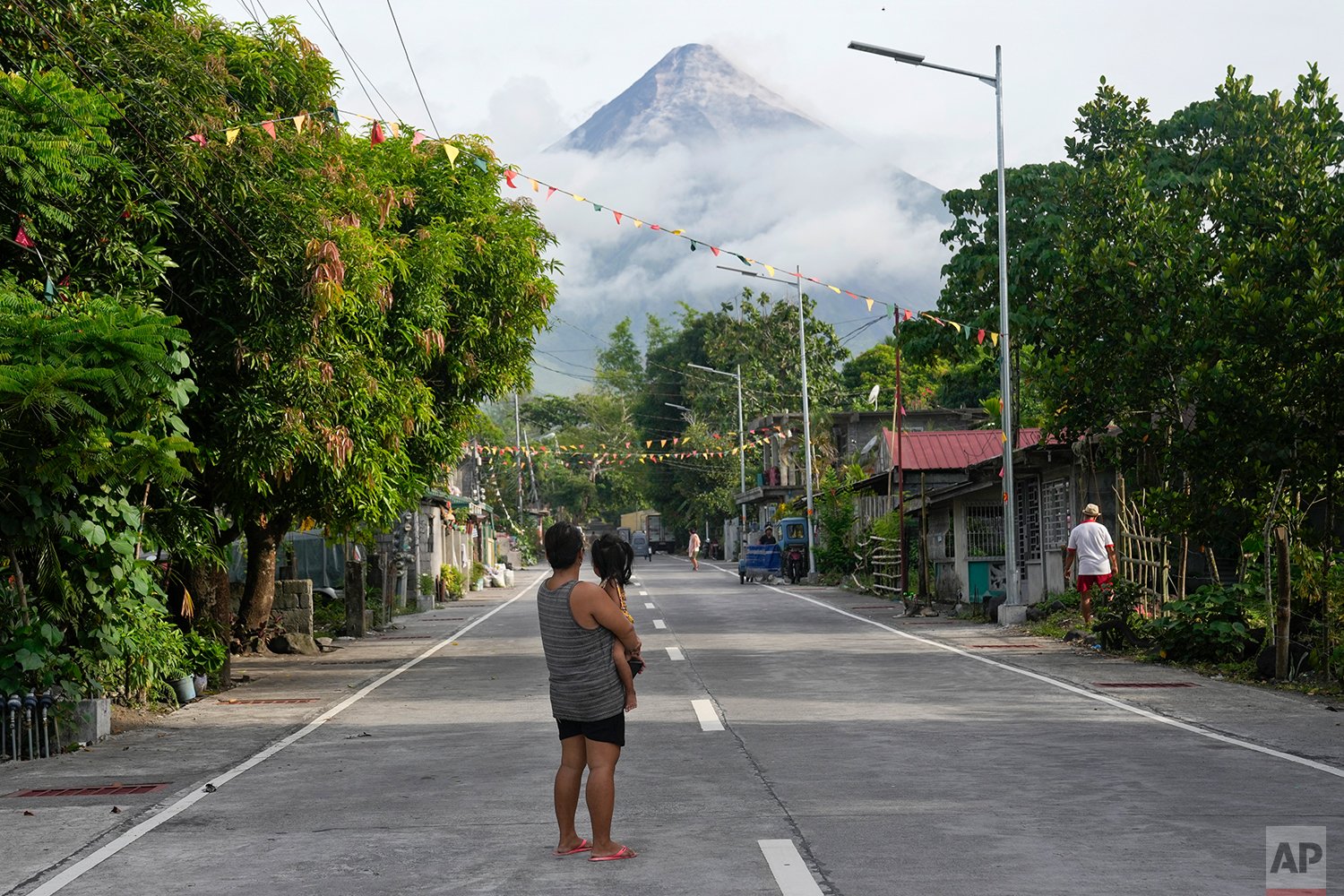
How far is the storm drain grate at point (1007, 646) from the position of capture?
21.6 m

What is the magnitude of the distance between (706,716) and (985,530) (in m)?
21.7

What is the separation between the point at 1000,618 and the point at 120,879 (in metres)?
20.9

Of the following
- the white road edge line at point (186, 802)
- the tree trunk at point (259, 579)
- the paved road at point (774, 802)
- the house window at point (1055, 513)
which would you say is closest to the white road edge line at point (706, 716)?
the paved road at point (774, 802)

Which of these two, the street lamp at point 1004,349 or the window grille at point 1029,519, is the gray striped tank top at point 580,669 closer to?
the street lamp at point 1004,349

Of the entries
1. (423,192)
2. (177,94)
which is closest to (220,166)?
(177,94)

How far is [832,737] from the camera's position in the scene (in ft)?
40.1

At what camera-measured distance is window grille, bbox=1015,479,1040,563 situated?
30.8 metres

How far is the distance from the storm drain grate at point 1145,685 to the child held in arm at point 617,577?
918cm

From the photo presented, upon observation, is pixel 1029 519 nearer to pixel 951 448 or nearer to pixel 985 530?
pixel 985 530

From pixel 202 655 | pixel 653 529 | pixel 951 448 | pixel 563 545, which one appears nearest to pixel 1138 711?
pixel 563 545

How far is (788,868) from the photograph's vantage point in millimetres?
7238

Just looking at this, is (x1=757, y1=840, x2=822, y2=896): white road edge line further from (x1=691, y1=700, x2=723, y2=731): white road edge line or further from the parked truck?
the parked truck

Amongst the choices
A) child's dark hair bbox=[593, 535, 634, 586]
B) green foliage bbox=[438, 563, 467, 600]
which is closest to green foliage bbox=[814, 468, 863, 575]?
green foliage bbox=[438, 563, 467, 600]

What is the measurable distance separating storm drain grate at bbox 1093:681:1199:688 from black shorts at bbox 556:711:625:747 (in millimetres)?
9891
